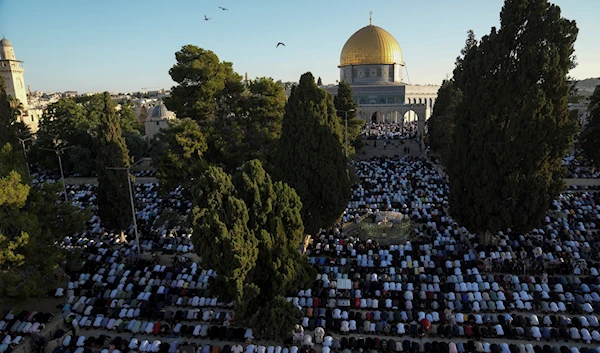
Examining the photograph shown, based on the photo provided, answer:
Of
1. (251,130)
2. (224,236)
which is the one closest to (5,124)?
(251,130)

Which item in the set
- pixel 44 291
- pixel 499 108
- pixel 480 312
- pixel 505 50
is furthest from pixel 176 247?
pixel 505 50

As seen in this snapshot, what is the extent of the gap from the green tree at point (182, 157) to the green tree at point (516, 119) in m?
13.0

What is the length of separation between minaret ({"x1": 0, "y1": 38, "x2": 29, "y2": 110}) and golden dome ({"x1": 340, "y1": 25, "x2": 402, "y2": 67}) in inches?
1809

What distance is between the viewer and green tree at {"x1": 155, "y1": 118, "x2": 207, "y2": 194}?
67.3ft

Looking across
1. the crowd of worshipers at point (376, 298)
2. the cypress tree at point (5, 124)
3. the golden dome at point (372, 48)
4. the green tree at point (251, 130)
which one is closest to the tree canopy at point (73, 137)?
the cypress tree at point (5, 124)

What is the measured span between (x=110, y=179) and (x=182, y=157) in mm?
3640

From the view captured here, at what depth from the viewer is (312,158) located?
18.1 m

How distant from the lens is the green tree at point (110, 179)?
19.7 metres

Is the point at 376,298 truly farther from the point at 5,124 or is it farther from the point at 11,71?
the point at 11,71

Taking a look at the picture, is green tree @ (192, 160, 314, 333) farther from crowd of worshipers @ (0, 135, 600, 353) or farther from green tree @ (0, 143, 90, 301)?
green tree @ (0, 143, 90, 301)

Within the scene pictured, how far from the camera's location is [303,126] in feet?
59.1

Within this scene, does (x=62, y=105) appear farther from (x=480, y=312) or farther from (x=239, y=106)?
(x=480, y=312)

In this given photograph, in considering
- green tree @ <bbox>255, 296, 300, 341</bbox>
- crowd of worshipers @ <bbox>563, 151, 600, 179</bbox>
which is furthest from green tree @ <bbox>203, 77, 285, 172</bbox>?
crowd of worshipers @ <bbox>563, 151, 600, 179</bbox>

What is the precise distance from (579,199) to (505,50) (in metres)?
11.7
